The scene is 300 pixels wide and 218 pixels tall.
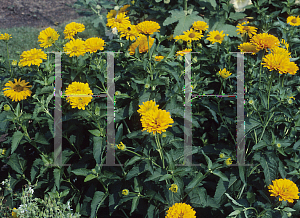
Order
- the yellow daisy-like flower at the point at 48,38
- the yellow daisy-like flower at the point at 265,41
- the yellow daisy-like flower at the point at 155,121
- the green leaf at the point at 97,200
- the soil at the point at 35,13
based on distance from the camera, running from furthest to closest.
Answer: the soil at the point at 35,13 < the yellow daisy-like flower at the point at 48,38 < the green leaf at the point at 97,200 < the yellow daisy-like flower at the point at 265,41 < the yellow daisy-like flower at the point at 155,121

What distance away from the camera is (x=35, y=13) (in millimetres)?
8133

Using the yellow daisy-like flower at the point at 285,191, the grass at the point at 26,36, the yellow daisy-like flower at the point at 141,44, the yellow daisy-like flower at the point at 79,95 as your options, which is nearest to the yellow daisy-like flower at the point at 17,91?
the yellow daisy-like flower at the point at 79,95

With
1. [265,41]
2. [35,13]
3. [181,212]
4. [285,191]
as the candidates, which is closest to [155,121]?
[181,212]

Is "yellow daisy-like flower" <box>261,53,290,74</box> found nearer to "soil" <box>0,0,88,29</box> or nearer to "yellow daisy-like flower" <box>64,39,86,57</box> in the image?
"yellow daisy-like flower" <box>64,39,86,57</box>

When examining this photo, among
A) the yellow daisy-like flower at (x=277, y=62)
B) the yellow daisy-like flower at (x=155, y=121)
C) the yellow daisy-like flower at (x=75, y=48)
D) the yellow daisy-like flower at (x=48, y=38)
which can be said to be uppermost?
the yellow daisy-like flower at (x=48, y=38)

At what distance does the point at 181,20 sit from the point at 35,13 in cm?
632

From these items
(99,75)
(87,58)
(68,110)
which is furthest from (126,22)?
(68,110)

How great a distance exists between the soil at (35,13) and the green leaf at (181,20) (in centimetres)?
498

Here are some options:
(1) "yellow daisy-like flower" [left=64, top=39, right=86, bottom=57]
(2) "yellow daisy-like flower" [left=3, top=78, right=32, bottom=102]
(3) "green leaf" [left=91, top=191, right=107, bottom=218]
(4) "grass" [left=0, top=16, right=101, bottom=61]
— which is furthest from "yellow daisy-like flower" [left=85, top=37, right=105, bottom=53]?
(4) "grass" [left=0, top=16, right=101, bottom=61]

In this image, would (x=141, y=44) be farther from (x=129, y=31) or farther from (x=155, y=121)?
(x=155, y=121)

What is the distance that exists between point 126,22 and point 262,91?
3.58 ft

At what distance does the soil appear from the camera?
7625 millimetres

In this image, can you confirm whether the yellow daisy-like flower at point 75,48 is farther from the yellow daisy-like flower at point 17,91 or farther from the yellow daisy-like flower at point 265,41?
the yellow daisy-like flower at point 265,41

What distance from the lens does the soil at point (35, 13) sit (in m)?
7.62
